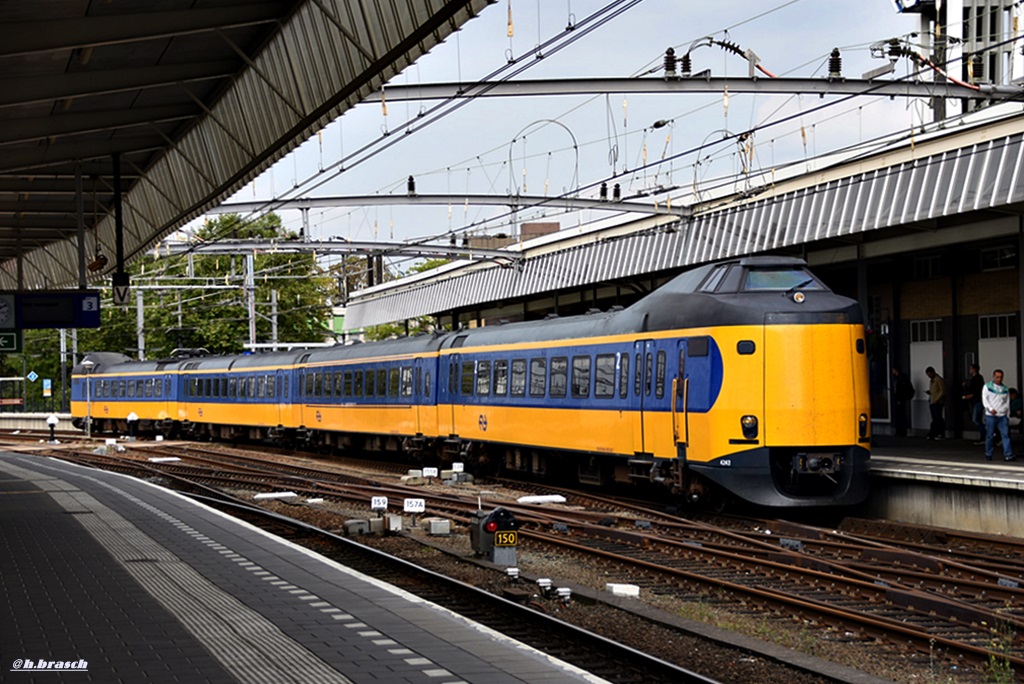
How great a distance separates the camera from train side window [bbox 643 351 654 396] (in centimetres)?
1936

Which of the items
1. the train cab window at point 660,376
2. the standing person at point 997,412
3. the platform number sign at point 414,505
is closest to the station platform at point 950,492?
the standing person at point 997,412

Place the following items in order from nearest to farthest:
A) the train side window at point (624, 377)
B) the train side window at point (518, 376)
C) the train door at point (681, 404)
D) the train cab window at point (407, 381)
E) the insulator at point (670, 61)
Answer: the train door at point (681, 404)
the train side window at point (624, 377)
the insulator at point (670, 61)
the train side window at point (518, 376)
the train cab window at point (407, 381)

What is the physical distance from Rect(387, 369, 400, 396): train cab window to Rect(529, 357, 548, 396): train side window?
27.0ft

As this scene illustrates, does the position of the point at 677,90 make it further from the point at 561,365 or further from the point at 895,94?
the point at 561,365

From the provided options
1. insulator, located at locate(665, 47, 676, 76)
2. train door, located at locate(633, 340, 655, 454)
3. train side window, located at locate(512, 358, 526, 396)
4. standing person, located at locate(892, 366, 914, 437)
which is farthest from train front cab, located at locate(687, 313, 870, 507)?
standing person, located at locate(892, 366, 914, 437)

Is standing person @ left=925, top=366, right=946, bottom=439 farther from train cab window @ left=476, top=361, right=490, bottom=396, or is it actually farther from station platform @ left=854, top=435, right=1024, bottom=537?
train cab window @ left=476, top=361, right=490, bottom=396

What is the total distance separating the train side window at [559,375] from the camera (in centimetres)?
2252

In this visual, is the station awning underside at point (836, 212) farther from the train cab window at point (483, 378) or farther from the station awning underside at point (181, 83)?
the station awning underside at point (181, 83)

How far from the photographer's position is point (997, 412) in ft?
65.5

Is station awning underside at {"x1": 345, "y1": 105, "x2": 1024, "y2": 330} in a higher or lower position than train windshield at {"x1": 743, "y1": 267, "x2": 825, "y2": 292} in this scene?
higher

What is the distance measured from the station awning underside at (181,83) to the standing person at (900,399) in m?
13.5

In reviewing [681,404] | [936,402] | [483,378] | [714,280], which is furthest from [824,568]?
[483,378]

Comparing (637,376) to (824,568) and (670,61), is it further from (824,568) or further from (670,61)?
(824,568)

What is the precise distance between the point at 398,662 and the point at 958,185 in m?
15.6
